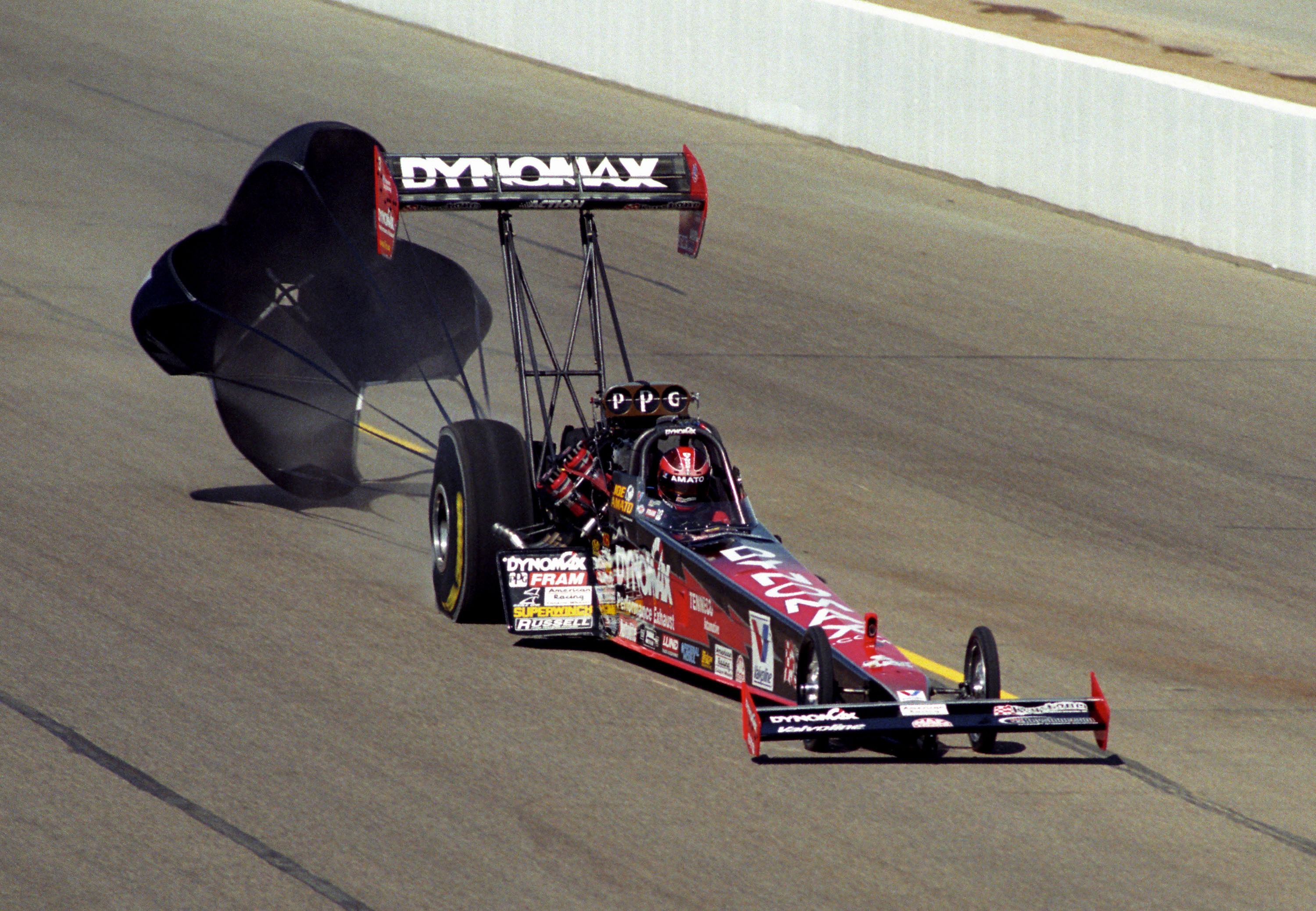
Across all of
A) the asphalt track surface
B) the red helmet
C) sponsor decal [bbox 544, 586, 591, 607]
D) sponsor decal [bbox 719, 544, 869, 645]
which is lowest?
the asphalt track surface

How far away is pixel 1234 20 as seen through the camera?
2977 cm

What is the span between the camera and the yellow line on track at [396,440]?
48.2 feet

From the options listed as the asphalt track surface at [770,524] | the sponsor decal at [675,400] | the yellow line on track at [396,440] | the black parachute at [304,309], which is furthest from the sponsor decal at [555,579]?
the yellow line on track at [396,440]

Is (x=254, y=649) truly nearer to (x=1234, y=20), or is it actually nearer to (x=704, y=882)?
(x=704, y=882)

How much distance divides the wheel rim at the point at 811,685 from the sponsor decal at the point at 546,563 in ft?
6.59

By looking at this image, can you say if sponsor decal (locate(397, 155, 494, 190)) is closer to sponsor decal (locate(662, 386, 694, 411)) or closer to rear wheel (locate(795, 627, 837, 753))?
sponsor decal (locate(662, 386, 694, 411))

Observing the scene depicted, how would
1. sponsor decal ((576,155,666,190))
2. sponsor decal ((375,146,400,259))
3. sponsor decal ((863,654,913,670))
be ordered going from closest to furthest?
sponsor decal ((863,654,913,670))
sponsor decal ((375,146,400,259))
sponsor decal ((576,155,666,190))

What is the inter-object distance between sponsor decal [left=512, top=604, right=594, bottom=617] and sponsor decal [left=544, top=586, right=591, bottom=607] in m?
0.01

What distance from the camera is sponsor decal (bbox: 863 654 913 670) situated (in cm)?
888

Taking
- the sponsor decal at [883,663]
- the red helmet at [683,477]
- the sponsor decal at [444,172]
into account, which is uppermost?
the sponsor decal at [444,172]

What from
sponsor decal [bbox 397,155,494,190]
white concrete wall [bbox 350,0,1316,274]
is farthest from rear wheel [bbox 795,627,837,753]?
white concrete wall [bbox 350,0,1316,274]

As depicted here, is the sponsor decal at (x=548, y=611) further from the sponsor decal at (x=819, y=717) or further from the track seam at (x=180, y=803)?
the track seam at (x=180, y=803)

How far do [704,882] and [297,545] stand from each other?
535 cm

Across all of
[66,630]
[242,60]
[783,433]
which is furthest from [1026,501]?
[242,60]
